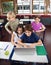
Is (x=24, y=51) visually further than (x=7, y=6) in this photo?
No

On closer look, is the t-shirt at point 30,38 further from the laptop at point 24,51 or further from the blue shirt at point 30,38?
the laptop at point 24,51

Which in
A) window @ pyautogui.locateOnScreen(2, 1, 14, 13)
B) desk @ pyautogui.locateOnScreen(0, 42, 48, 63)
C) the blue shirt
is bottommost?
desk @ pyautogui.locateOnScreen(0, 42, 48, 63)

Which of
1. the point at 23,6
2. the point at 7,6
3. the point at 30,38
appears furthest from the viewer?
Answer: the point at 23,6

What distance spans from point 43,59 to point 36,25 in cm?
188

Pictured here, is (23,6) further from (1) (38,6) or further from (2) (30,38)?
(2) (30,38)

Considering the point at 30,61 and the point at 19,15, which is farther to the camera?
the point at 19,15

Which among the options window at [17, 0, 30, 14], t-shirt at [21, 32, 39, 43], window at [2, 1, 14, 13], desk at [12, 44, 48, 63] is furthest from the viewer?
window at [17, 0, 30, 14]

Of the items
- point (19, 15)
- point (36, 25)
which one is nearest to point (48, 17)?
point (19, 15)

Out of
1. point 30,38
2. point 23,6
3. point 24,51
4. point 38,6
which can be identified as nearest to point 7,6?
point 23,6

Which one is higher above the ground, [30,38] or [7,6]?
[7,6]

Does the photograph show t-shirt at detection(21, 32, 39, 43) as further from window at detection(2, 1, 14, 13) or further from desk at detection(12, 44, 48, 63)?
window at detection(2, 1, 14, 13)

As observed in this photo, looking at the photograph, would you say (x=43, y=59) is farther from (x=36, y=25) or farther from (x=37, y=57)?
(x=36, y=25)

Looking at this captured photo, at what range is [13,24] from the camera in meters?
3.35

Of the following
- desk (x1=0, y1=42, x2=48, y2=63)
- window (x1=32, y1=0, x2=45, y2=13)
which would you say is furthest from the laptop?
window (x1=32, y1=0, x2=45, y2=13)
